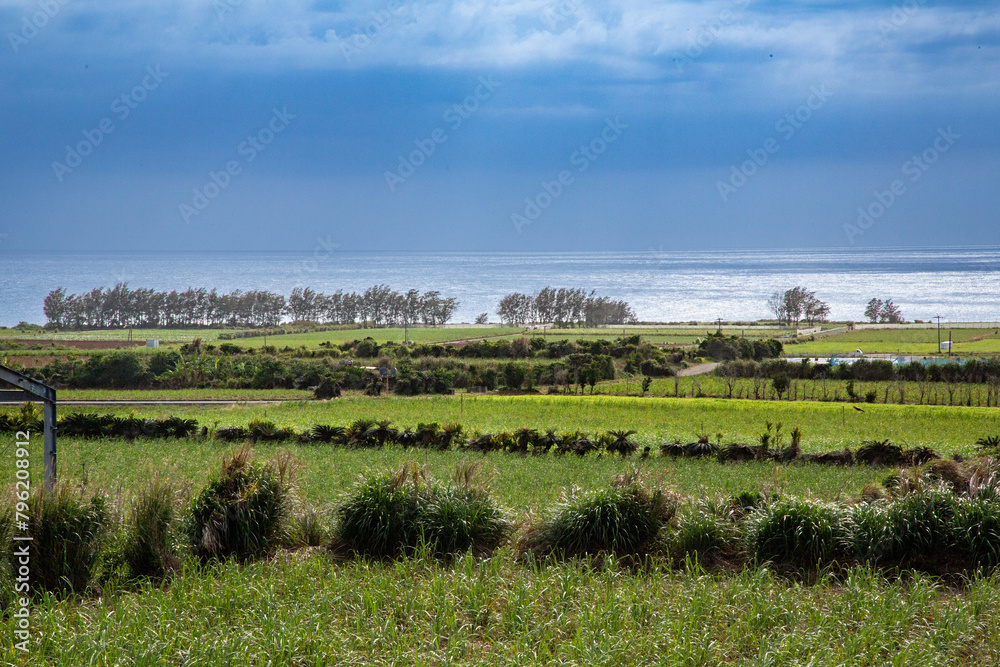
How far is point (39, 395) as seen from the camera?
9.99 m

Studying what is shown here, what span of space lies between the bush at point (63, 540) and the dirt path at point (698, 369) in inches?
1669

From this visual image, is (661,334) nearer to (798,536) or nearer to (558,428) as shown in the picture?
(558,428)

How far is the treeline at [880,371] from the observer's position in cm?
4178

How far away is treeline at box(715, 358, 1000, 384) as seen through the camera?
41.8 metres

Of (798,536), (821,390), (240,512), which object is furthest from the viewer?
(821,390)

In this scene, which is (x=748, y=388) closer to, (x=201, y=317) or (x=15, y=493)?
(x=15, y=493)

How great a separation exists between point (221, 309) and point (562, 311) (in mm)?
49818

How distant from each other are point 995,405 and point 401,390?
2767 centimetres

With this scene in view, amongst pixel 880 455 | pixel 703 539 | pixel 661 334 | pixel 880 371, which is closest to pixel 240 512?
pixel 703 539

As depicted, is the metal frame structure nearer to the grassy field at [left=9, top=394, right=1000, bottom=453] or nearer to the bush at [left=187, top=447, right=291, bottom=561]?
the bush at [left=187, top=447, right=291, bottom=561]

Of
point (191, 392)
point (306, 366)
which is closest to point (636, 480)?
Answer: point (191, 392)

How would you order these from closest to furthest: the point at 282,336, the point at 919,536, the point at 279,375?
the point at 919,536, the point at 279,375, the point at 282,336

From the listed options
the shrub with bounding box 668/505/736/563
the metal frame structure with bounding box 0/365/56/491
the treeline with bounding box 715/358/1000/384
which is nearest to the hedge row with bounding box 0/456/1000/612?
the shrub with bounding box 668/505/736/563

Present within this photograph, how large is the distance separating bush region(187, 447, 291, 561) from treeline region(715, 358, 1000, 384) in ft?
114
